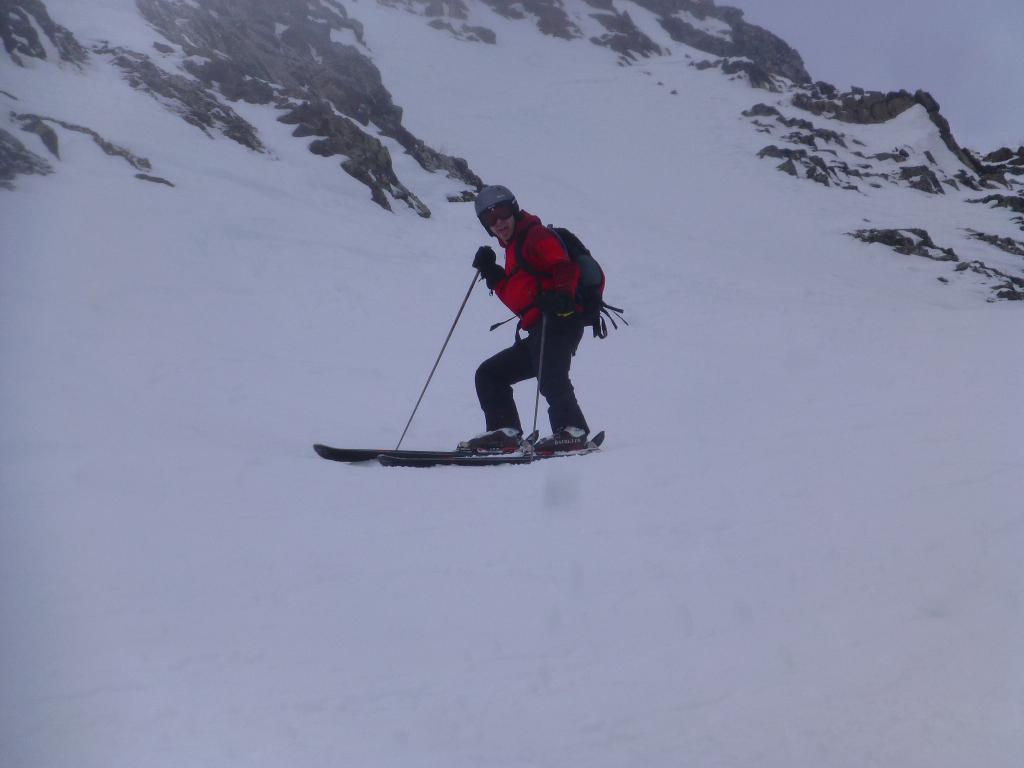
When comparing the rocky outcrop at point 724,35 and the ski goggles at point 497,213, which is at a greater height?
the rocky outcrop at point 724,35

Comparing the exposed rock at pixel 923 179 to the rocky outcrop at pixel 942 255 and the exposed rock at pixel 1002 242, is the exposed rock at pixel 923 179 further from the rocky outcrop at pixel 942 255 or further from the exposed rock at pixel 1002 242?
the rocky outcrop at pixel 942 255

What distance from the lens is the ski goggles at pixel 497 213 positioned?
410 cm

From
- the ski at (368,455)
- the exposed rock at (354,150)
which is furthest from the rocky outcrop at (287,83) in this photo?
the ski at (368,455)

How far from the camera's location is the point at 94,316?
5438 millimetres

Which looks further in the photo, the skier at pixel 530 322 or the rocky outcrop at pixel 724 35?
the rocky outcrop at pixel 724 35

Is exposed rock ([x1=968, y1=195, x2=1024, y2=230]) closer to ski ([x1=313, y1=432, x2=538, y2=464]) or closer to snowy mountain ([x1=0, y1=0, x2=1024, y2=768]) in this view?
snowy mountain ([x1=0, y1=0, x2=1024, y2=768])

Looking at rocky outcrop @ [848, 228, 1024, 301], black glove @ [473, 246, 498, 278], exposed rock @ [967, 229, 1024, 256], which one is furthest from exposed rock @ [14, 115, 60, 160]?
exposed rock @ [967, 229, 1024, 256]

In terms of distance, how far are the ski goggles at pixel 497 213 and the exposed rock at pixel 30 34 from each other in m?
13.0

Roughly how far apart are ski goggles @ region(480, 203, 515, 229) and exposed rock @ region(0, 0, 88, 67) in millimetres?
13023

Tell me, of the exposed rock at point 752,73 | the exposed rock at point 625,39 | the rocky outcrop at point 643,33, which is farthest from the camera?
the exposed rock at point 625,39

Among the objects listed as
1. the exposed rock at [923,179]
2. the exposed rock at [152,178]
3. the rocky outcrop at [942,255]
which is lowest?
the exposed rock at [152,178]

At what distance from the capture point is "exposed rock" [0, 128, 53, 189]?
7.94 metres

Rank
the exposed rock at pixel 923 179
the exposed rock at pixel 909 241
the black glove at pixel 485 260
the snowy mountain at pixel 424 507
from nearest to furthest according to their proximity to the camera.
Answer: the snowy mountain at pixel 424 507, the black glove at pixel 485 260, the exposed rock at pixel 909 241, the exposed rock at pixel 923 179

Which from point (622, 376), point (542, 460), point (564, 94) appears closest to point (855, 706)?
point (542, 460)
